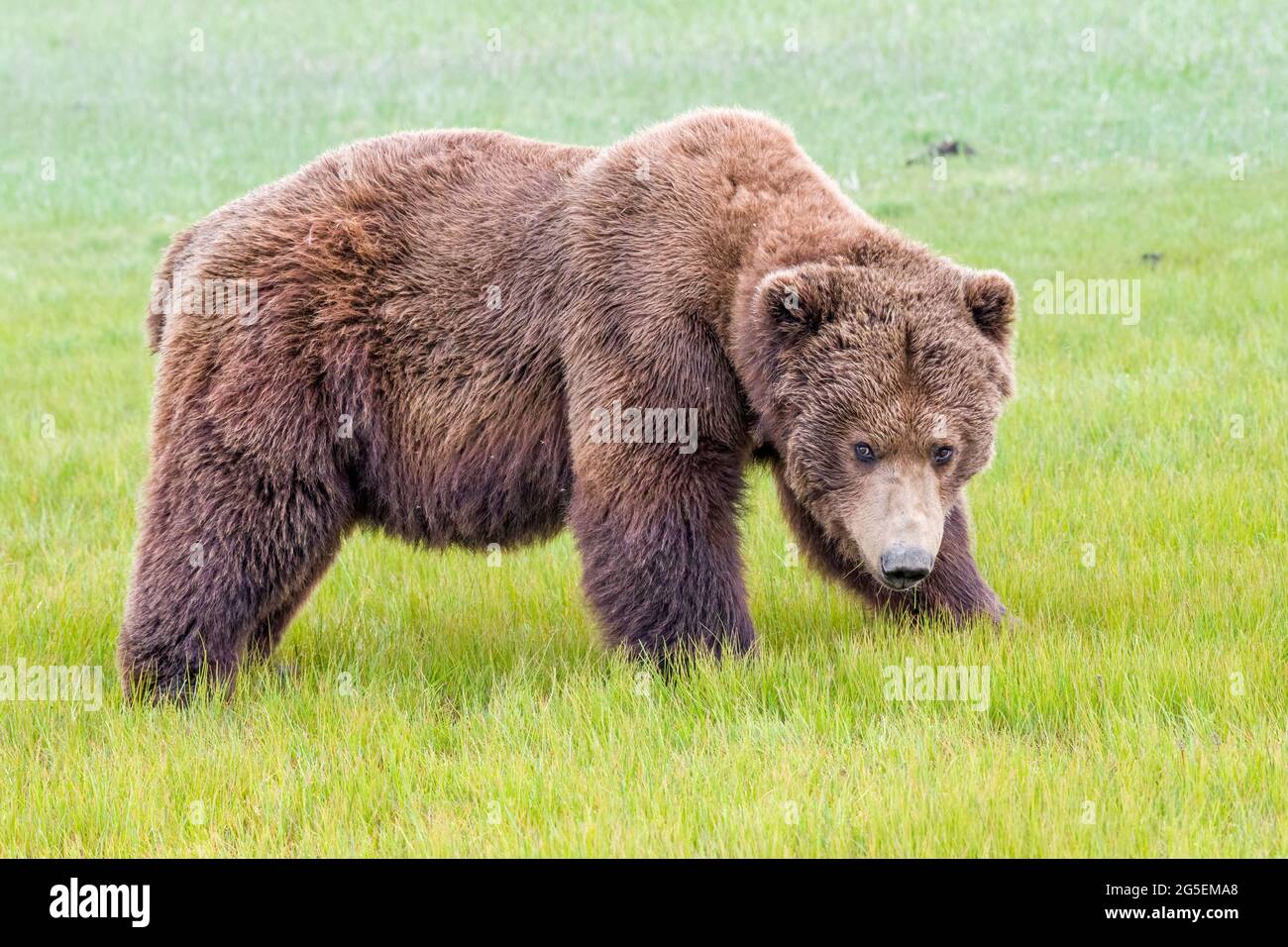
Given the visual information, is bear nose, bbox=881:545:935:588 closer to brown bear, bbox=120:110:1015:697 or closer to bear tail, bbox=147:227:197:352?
brown bear, bbox=120:110:1015:697

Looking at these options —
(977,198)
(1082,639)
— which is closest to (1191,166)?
(977,198)

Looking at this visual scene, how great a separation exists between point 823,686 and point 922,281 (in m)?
1.49

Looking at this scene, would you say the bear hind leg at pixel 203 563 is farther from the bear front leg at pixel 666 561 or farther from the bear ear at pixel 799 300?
the bear ear at pixel 799 300

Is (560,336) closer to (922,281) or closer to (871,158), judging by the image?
(922,281)

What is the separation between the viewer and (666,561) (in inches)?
199

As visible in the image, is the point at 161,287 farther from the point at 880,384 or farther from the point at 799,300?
the point at 880,384

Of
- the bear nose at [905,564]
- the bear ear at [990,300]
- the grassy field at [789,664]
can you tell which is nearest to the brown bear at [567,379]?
the bear ear at [990,300]

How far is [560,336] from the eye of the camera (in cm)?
545

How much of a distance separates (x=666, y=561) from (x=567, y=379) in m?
0.87

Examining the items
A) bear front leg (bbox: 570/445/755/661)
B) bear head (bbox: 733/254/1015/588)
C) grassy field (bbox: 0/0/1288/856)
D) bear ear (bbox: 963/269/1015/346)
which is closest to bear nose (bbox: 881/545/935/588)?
bear head (bbox: 733/254/1015/588)

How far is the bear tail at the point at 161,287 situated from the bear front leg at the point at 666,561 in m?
2.15

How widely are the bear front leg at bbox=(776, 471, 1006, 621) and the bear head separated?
1.83 ft

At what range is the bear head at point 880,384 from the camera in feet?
15.6

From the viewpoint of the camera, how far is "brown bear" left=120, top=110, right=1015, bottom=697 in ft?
16.1
